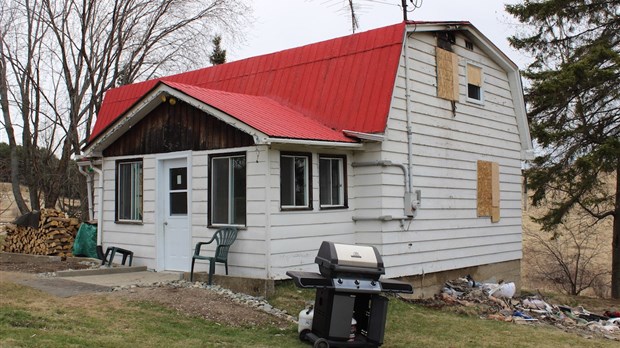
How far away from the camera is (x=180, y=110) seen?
11.1 m

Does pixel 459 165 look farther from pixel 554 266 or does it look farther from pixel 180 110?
pixel 554 266

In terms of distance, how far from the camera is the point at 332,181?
36.3ft

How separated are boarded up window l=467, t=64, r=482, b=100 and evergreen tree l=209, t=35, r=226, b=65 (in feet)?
44.1

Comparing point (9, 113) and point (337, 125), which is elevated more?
point (9, 113)

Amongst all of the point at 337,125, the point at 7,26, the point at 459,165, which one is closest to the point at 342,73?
the point at 337,125

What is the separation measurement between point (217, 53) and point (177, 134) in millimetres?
14711

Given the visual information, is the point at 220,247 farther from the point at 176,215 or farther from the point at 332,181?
the point at 332,181

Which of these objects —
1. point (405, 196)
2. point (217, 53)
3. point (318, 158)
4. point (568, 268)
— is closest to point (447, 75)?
point (405, 196)

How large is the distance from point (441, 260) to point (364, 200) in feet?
8.13

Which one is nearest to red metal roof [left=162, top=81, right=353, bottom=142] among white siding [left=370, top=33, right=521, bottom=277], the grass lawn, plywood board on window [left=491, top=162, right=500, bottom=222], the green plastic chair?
white siding [left=370, top=33, right=521, bottom=277]

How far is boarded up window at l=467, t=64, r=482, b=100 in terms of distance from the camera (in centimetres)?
1373

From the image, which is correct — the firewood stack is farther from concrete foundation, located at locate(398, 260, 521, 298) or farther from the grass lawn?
concrete foundation, located at locate(398, 260, 521, 298)

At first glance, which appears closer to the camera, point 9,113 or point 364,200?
point 364,200

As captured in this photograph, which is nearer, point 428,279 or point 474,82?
point 428,279
